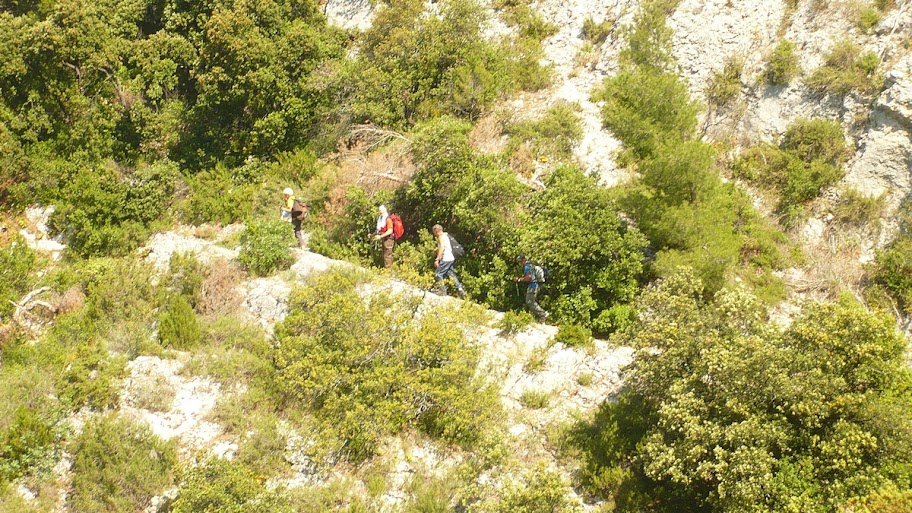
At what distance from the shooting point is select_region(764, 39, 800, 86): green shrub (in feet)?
56.9

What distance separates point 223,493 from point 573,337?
21.4ft

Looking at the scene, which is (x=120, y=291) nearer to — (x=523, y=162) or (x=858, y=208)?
(x=523, y=162)

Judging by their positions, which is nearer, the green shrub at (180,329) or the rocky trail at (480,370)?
the rocky trail at (480,370)

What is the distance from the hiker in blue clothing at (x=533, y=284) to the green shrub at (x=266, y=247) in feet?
16.4

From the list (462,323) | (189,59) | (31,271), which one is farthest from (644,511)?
(189,59)

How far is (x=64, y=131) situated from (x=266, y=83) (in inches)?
241

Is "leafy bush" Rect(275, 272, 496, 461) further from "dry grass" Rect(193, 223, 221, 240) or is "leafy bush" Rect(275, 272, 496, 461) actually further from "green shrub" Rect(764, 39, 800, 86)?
"green shrub" Rect(764, 39, 800, 86)

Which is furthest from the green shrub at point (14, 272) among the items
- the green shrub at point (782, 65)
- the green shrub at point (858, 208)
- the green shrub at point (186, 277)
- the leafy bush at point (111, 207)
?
the green shrub at point (782, 65)

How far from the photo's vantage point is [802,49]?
17.7 metres

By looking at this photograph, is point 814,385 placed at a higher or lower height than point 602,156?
higher

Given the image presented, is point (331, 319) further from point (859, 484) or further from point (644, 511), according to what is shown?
point (859, 484)

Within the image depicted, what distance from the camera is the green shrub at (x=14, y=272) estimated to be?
14821 mm

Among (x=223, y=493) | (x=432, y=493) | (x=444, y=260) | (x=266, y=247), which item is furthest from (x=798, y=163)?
(x=223, y=493)

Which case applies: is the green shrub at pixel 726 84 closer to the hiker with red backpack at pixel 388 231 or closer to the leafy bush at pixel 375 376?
the hiker with red backpack at pixel 388 231
